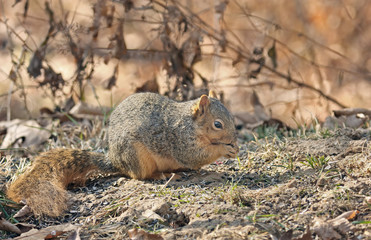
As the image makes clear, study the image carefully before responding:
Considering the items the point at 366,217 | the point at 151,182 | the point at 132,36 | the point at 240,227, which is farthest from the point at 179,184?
the point at 132,36

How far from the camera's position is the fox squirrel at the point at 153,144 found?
13.5 feet

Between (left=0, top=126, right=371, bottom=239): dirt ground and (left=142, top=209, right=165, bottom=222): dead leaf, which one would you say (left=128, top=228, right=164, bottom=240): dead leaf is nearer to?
(left=0, top=126, right=371, bottom=239): dirt ground

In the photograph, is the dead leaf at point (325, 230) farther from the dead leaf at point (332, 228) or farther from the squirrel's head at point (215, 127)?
the squirrel's head at point (215, 127)

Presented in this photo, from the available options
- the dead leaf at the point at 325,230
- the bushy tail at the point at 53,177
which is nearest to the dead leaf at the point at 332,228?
the dead leaf at the point at 325,230

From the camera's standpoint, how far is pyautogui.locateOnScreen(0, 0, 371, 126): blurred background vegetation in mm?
6012

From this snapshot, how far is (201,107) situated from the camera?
13.6 ft

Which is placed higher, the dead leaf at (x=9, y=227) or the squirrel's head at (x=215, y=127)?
the squirrel's head at (x=215, y=127)

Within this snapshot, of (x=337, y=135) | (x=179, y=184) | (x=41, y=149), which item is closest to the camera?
(x=179, y=184)

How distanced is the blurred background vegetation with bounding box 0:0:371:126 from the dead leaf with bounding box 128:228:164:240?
9.83 feet

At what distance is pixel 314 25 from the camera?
353 inches

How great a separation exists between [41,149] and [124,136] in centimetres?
180

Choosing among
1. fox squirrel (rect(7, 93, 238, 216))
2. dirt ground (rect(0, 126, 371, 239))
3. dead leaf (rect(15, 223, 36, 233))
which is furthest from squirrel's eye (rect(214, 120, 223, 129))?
dead leaf (rect(15, 223, 36, 233))

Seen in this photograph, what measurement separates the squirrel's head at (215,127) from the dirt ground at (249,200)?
252 millimetres

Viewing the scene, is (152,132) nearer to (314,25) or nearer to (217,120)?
(217,120)
